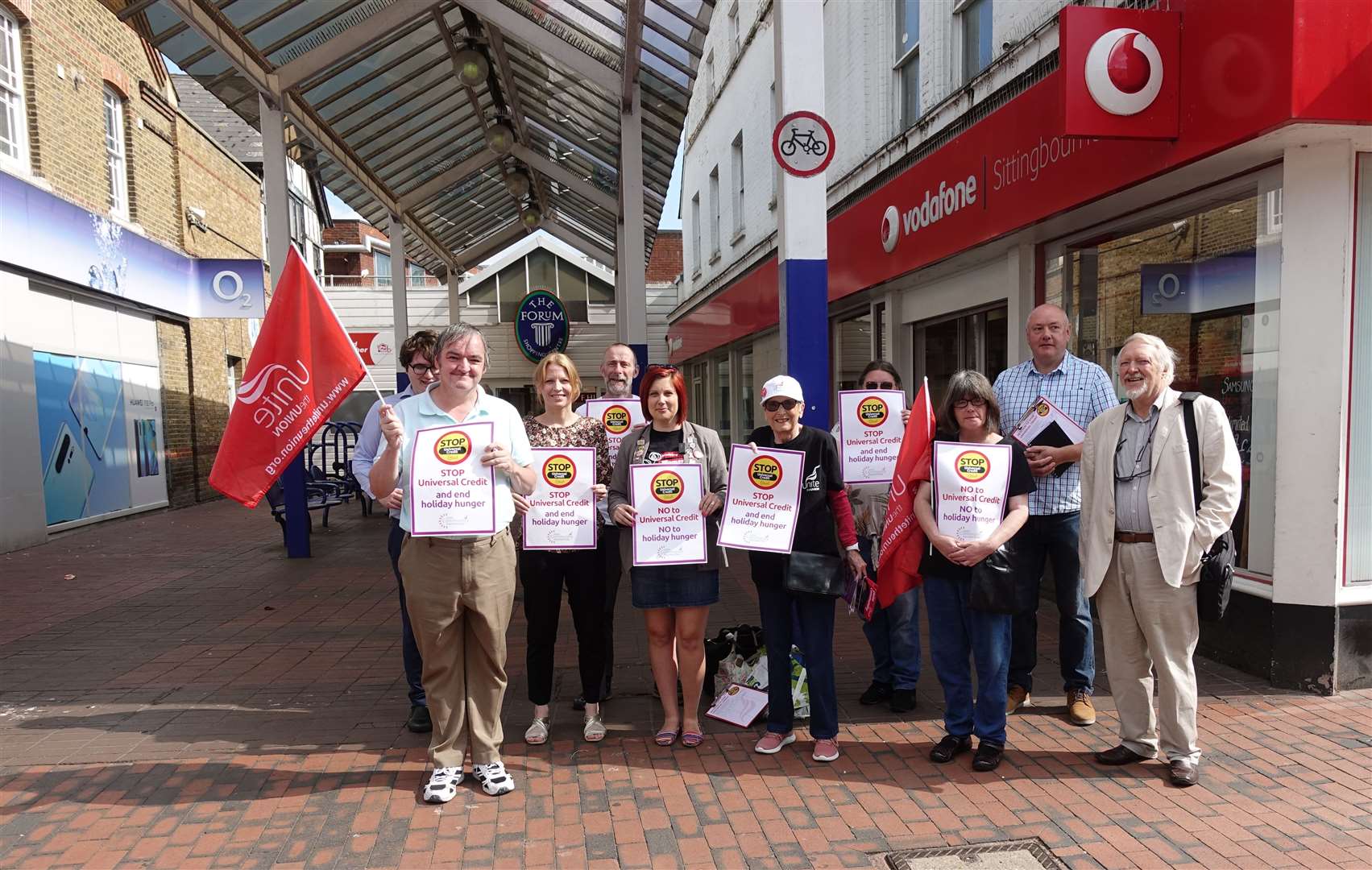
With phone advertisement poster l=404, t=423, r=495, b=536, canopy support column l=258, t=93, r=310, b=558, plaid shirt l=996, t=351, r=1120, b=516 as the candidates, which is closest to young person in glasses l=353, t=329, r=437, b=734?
phone advertisement poster l=404, t=423, r=495, b=536

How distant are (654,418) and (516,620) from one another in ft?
11.0

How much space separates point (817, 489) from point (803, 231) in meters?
1.79

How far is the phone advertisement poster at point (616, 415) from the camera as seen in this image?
562 cm

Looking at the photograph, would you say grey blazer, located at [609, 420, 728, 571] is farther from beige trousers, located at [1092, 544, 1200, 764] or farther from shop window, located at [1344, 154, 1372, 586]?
shop window, located at [1344, 154, 1372, 586]

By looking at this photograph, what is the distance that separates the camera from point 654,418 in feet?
13.4

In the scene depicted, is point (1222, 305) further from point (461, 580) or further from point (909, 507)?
point (461, 580)

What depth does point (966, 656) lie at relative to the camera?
396 cm

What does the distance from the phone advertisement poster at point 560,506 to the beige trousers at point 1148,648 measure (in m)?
0.67

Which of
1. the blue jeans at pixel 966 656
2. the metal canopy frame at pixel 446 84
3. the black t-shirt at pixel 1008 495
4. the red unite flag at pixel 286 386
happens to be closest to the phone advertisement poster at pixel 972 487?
the black t-shirt at pixel 1008 495

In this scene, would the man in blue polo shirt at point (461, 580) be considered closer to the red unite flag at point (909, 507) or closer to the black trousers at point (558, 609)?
the black trousers at point (558, 609)

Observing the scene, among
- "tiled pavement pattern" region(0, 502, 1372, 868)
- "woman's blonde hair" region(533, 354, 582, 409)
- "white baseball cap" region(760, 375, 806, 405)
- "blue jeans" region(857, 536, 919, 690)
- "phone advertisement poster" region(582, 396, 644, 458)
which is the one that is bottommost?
"tiled pavement pattern" region(0, 502, 1372, 868)

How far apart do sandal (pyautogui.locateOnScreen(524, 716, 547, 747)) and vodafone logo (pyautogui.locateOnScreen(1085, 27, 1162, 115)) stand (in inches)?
175

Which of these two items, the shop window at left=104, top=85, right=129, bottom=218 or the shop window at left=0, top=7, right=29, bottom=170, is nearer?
the shop window at left=0, top=7, right=29, bottom=170

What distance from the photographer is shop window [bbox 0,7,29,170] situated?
1078cm
